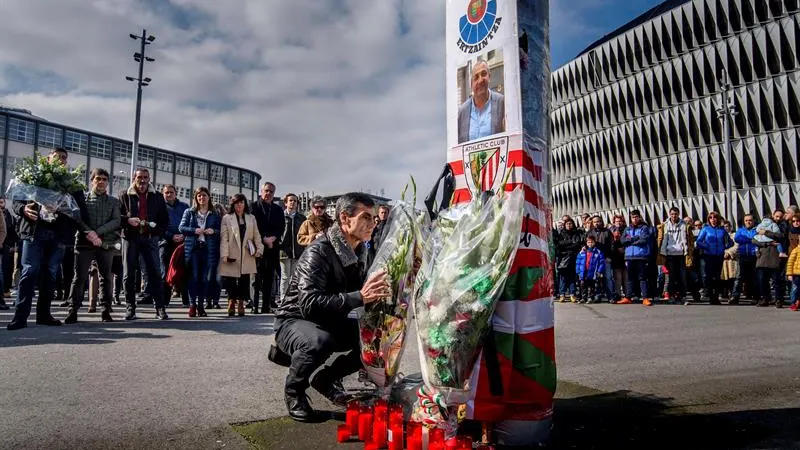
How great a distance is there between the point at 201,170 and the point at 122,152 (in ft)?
Answer: 43.4

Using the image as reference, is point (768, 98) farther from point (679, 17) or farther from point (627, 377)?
point (627, 377)

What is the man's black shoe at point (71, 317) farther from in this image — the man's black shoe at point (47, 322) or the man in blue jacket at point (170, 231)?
the man in blue jacket at point (170, 231)

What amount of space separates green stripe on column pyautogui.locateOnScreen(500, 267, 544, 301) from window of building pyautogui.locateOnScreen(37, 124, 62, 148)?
225 feet

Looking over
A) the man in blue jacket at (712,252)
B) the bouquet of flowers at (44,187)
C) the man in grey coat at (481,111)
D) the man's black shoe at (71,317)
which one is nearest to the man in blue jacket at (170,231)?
the man's black shoe at (71,317)

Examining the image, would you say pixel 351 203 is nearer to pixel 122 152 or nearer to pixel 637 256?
pixel 637 256

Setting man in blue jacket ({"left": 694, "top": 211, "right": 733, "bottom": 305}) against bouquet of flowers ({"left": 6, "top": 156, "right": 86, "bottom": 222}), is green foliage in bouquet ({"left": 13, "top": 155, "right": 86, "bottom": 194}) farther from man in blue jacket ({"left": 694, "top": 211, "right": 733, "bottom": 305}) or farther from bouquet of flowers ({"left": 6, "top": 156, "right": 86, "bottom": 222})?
man in blue jacket ({"left": 694, "top": 211, "right": 733, "bottom": 305})

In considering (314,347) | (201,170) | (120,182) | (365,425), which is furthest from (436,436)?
(201,170)

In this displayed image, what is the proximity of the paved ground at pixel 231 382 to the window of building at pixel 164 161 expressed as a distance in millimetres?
74341

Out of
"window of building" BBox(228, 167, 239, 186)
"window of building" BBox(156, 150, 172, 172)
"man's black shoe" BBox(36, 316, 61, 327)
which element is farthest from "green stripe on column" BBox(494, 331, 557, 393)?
"window of building" BBox(228, 167, 239, 186)

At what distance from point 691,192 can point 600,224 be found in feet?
144

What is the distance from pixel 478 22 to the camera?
3.58 meters

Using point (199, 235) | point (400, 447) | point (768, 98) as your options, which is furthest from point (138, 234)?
point (768, 98)

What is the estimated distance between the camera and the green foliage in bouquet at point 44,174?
23.8ft

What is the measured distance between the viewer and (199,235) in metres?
9.59
